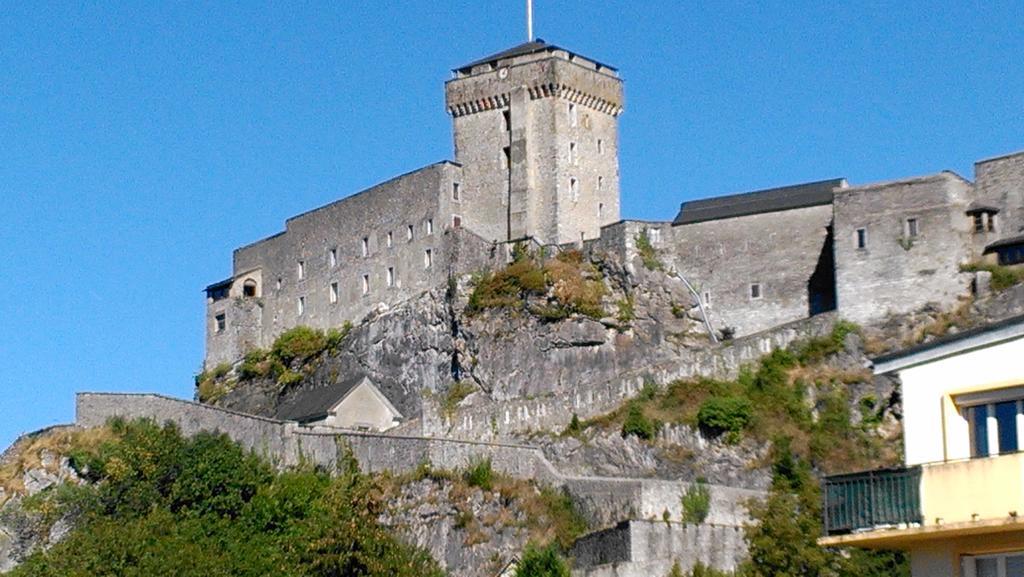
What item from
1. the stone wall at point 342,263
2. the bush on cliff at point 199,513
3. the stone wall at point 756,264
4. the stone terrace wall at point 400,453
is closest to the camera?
the stone terrace wall at point 400,453

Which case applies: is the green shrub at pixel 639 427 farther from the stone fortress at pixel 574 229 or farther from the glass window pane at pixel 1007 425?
the glass window pane at pixel 1007 425

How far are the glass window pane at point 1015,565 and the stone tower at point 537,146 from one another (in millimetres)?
45855

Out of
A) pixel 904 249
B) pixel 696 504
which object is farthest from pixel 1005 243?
pixel 696 504

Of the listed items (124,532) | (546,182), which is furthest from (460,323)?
(124,532)

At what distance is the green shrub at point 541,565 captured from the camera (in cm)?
3912

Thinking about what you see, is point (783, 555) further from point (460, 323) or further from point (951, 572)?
point (460, 323)

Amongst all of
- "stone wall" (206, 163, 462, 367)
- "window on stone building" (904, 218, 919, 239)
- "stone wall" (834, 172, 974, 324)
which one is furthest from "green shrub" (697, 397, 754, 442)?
"stone wall" (206, 163, 462, 367)

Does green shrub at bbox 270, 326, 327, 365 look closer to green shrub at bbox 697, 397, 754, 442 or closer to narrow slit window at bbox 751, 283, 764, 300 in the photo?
narrow slit window at bbox 751, 283, 764, 300

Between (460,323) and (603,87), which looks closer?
(460,323)

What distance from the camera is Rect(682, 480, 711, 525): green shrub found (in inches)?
1687

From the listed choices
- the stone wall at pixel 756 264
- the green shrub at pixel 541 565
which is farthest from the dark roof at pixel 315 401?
the green shrub at pixel 541 565

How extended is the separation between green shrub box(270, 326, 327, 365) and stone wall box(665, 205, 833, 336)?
14.9 metres

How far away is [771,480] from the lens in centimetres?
4925

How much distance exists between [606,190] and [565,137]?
2.24m
